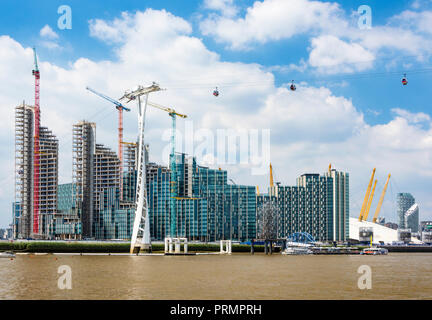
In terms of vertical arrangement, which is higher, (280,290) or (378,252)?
(280,290)

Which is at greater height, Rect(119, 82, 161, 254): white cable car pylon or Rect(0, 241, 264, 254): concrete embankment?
Rect(119, 82, 161, 254): white cable car pylon

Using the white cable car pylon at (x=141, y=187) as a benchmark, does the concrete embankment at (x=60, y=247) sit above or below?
below

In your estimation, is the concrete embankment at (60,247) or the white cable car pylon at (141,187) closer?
the white cable car pylon at (141,187)

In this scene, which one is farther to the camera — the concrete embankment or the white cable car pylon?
the concrete embankment

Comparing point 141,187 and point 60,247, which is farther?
point 60,247

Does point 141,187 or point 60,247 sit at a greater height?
point 141,187

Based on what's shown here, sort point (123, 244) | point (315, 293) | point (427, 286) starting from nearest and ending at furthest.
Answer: point (315, 293) < point (427, 286) < point (123, 244)

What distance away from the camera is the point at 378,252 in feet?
649

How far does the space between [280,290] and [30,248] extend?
120m
